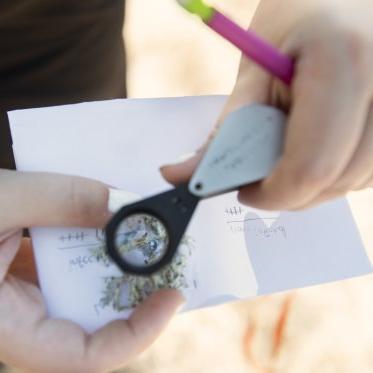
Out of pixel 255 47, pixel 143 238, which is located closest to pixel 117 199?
pixel 143 238

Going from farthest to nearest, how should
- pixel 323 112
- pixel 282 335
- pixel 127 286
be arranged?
pixel 282 335
pixel 127 286
pixel 323 112

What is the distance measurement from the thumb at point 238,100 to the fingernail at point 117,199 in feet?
0.18

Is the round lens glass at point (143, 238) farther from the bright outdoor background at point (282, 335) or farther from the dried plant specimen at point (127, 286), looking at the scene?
the bright outdoor background at point (282, 335)

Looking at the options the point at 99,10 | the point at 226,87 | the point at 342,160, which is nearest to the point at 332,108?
the point at 342,160

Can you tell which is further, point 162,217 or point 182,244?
point 182,244

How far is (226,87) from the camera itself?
784mm

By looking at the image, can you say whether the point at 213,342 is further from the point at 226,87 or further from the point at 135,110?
the point at 226,87

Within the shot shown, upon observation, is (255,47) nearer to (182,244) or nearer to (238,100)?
(238,100)

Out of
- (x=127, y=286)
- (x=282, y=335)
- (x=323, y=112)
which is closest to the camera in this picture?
(x=323, y=112)

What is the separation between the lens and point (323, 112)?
34cm

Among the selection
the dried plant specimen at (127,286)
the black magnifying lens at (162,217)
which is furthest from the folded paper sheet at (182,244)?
the black magnifying lens at (162,217)

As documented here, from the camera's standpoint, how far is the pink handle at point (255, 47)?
13.9 inches

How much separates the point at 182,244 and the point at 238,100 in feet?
0.41

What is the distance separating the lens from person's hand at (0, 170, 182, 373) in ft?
1.37
